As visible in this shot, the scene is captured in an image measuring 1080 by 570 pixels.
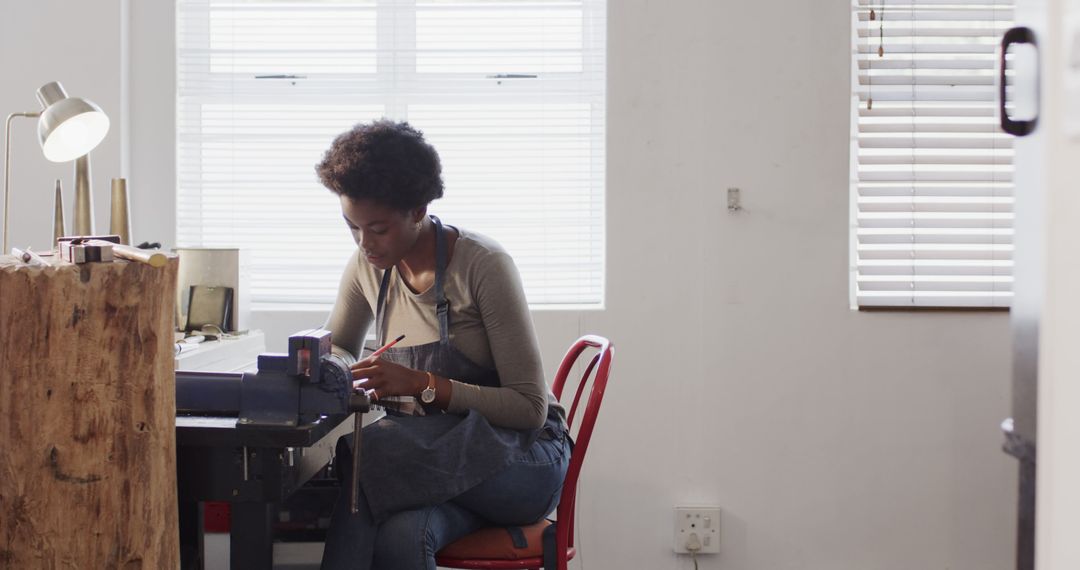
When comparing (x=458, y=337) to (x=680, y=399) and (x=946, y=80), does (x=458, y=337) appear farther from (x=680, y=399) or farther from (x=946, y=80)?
(x=946, y=80)

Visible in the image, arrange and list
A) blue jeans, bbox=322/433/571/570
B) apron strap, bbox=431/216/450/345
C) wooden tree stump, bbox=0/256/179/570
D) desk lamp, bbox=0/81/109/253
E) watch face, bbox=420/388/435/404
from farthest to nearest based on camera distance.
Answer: desk lamp, bbox=0/81/109/253, apron strap, bbox=431/216/450/345, watch face, bbox=420/388/435/404, blue jeans, bbox=322/433/571/570, wooden tree stump, bbox=0/256/179/570

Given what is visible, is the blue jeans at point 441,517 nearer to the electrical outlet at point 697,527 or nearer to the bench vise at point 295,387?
the bench vise at point 295,387

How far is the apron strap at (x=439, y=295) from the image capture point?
76.5 inches

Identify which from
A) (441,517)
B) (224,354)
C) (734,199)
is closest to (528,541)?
(441,517)

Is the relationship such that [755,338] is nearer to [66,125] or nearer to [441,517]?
[441,517]

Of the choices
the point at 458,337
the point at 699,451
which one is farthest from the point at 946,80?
the point at 458,337

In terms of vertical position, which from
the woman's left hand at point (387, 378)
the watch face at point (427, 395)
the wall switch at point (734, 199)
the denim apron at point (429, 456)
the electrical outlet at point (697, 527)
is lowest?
the electrical outlet at point (697, 527)

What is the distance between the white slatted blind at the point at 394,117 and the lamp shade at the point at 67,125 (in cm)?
76

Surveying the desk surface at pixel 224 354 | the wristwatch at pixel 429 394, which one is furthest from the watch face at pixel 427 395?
the desk surface at pixel 224 354

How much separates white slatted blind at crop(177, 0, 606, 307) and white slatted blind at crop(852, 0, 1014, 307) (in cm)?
80

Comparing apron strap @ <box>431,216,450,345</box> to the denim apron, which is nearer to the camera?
the denim apron

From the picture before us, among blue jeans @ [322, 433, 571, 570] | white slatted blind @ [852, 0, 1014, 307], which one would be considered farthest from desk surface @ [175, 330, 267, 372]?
white slatted blind @ [852, 0, 1014, 307]

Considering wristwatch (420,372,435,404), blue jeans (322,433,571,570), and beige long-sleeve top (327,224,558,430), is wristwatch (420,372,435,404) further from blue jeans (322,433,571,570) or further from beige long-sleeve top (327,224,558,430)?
blue jeans (322,433,571,570)

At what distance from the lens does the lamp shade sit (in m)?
2.07
